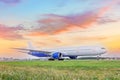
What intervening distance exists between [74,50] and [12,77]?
373 ft

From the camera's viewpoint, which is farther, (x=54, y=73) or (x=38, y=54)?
(x=38, y=54)

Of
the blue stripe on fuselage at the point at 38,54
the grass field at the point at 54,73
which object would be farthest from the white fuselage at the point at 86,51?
the grass field at the point at 54,73

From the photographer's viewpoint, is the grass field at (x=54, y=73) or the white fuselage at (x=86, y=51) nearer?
the grass field at (x=54, y=73)

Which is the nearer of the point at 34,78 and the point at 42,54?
the point at 34,78

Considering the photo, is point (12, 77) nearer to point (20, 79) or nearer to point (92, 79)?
point (20, 79)

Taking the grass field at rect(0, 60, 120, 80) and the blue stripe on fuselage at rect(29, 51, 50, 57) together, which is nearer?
the grass field at rect(0, 60, 120, 80)

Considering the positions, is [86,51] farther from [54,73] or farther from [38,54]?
[54,73]

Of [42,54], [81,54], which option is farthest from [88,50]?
[42,54]

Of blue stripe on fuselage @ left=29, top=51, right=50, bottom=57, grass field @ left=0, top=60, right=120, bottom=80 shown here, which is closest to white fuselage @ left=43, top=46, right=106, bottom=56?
blue stripe on fuselage @ left=29, top=51, right=50, bottom=57

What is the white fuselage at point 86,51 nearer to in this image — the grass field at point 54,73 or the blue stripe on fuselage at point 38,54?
the blue stripe on fuselage at point 38,54

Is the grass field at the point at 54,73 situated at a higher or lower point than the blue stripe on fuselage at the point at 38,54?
lower

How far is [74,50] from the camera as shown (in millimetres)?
129000

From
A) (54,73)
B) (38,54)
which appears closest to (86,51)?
(38,54)

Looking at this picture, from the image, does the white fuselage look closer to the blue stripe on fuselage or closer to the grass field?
the blue stripe on fuselage
